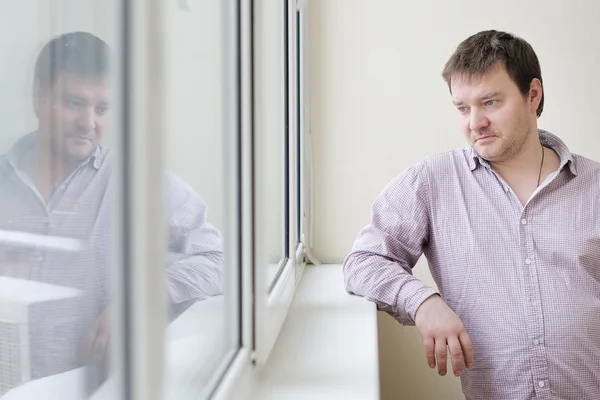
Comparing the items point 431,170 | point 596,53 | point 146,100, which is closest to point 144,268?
point 146,100

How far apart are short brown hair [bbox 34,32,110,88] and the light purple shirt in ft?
3.39

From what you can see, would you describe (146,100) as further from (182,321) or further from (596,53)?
(596,53)

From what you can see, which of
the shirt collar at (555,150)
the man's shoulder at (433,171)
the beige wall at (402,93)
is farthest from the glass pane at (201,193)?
the beige wall at (402,93)

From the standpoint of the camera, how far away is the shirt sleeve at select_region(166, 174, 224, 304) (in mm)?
712

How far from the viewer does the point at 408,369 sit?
7.43 ft

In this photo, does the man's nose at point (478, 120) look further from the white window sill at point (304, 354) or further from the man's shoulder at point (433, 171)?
the white window sill at point (304, 354)

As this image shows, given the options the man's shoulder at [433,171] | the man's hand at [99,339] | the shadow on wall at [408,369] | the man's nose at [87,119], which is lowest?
the shadow on wall at [408,369]

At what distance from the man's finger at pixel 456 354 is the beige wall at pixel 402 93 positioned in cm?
93

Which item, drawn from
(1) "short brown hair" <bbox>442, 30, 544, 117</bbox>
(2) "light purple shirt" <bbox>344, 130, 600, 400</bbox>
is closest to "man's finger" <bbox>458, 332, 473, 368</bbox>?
(2) "light purple shirt" <bbox>344, 130, 600, 400</bbox>

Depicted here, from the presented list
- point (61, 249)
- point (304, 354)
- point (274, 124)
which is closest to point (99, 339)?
point (61, 249)

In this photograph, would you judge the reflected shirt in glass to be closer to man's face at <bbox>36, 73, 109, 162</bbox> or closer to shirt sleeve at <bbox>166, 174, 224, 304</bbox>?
man's face at <bbox>36, 73, 109, 162</bbox>

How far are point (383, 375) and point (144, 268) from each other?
6.03 ft

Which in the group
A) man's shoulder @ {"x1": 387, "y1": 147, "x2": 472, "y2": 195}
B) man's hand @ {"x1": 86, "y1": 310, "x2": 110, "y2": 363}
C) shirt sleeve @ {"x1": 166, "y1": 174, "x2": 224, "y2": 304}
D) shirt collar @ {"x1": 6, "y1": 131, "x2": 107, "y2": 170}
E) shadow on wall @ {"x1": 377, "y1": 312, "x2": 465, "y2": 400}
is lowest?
shadow on wall @ {"x1": 377, "y1": 312, "x2": 465, "y2": 400}

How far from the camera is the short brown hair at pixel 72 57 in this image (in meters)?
0.43
